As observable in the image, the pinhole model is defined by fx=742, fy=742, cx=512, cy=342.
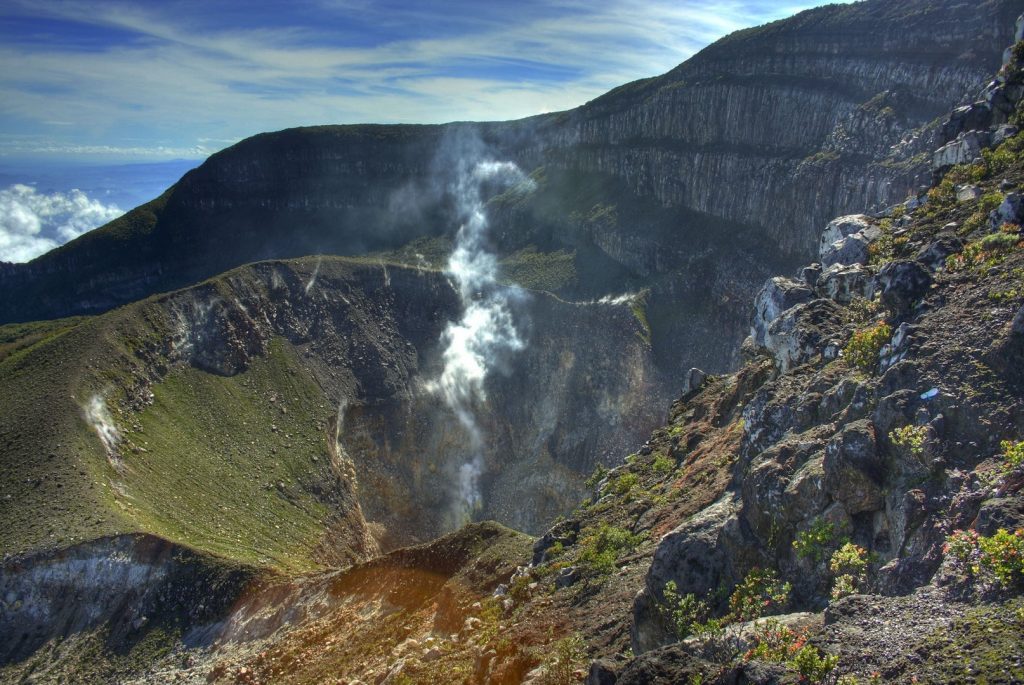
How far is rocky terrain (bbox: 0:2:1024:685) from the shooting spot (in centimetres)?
1689

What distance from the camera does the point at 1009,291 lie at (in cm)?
2008

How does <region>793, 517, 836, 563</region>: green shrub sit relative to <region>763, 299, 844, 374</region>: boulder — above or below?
below

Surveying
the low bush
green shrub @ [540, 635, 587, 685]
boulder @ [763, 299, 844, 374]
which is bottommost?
green shrub @ [540, 635, 587, 685]

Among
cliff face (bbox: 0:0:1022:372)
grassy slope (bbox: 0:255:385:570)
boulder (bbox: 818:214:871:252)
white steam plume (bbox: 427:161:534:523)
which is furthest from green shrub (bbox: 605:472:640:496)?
white steam plume (bbox: 427:161:534:523)

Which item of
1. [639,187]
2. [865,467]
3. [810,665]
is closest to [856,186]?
[639,187]

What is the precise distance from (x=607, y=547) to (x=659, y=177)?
8526 cm

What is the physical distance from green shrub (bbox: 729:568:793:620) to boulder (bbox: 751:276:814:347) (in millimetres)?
19009

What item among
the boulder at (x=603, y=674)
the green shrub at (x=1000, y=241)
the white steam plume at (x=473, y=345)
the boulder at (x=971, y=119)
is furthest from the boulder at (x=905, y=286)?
the white steam plume at (x=473, y=345)

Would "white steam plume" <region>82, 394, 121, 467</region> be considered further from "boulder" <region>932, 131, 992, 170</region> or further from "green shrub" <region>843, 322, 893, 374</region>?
"boulder" <region>932, 131, 992, 170</region>

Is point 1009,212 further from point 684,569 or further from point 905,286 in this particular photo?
point 684,569

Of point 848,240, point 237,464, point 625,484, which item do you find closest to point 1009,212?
point 848,240

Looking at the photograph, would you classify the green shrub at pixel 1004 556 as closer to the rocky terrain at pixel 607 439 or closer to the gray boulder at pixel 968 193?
the rocky terrain at pixel 607 439

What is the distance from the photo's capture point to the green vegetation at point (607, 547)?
1109 inches

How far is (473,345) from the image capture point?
3935 inches
